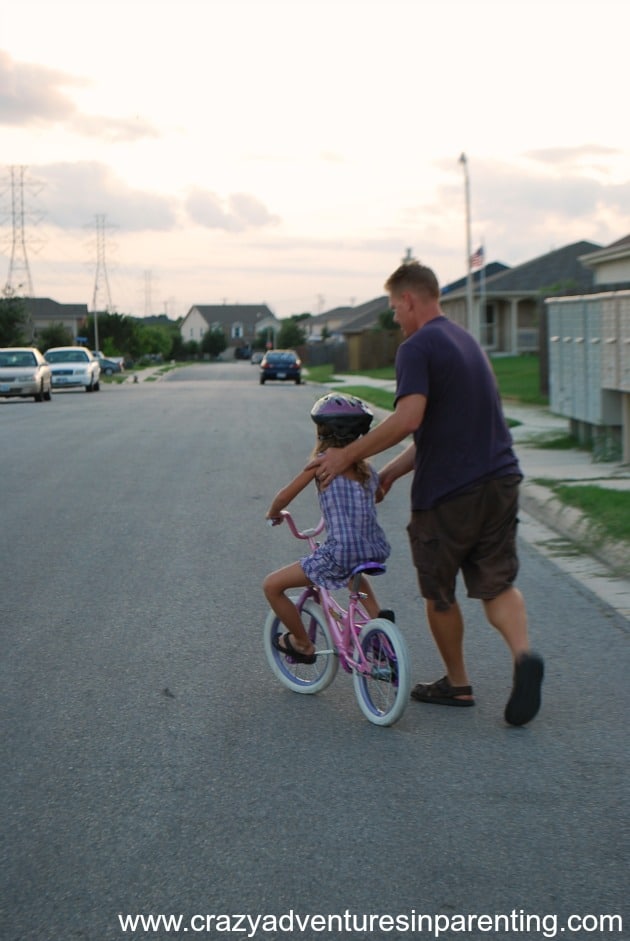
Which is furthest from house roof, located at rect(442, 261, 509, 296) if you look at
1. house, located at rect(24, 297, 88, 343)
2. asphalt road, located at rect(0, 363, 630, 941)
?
house, located at rect(24, 297, 88, 343)

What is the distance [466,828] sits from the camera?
4.28 meters

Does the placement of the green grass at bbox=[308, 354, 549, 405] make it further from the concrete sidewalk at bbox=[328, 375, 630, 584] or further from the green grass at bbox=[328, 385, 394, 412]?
the concrete sidewalk at bbox=[328, 375, 630, 584]

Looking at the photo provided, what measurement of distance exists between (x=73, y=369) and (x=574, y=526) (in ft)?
112

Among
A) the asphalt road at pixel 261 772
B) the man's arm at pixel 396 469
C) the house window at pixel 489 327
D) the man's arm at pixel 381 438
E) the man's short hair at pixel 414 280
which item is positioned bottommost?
the asphalt road at pixel 261 772

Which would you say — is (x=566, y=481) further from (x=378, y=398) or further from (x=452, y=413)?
(x=378, y=398)

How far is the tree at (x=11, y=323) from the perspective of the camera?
64812 millimetres

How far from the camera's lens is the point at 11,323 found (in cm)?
6556

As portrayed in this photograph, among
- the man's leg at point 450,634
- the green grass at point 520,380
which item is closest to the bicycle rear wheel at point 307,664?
the man's leg at point 450,634

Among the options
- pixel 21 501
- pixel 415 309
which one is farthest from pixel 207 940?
pixel 21 501

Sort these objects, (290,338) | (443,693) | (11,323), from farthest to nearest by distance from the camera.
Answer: (290,338) < (11,323) < (443,693)

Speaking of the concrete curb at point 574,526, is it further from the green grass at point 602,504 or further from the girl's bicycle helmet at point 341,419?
the girl's bicycle helmet at point 341,419

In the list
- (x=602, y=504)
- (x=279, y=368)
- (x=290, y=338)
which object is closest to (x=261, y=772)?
(x=602, y=504)

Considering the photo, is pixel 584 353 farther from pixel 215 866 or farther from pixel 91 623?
pixel 215 866

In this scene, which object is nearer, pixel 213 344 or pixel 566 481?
pixel 566 481
